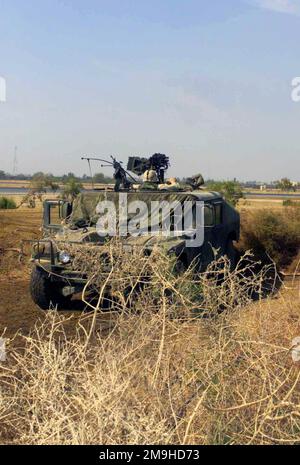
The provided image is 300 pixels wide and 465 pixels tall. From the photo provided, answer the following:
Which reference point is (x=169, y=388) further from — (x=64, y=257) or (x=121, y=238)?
(x=64, y=257)

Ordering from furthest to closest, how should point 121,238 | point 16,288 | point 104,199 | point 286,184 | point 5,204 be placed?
point 286,184 → point 5,204 → point 16,288 → point 104,199 → point 121,238

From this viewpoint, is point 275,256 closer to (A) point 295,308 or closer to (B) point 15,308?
(B) point 15,308

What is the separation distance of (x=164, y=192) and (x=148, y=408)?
6.28 metres

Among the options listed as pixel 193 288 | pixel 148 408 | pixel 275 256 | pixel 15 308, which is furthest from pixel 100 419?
pixel 275 256

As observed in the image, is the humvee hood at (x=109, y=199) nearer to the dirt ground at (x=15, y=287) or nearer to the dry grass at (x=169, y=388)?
the dirt ground at (x=15, y=287)

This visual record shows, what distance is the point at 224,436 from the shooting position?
317 cm

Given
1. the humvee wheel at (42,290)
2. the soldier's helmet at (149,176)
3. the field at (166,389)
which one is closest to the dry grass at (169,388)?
the field at (166,389)

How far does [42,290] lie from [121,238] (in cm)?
140

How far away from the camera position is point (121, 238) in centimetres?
792

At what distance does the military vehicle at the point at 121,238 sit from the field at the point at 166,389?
3093 mm

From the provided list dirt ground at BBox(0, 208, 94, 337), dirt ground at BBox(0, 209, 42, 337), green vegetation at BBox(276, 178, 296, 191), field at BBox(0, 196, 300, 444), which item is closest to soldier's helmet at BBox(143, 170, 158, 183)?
dirt ground at BBox(0, 208, 94, 337)

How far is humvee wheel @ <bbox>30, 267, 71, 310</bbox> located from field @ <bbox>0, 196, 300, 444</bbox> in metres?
4.36

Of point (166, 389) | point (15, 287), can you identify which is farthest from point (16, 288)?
point (166, 389)

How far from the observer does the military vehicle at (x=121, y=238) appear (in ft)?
26.2
